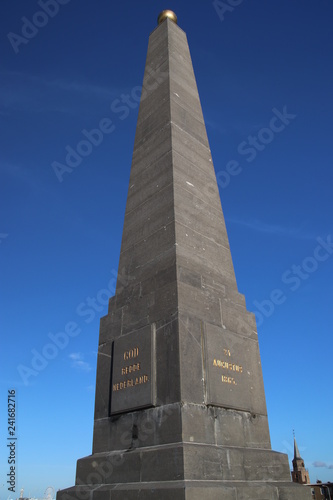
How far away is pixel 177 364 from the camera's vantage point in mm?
5137

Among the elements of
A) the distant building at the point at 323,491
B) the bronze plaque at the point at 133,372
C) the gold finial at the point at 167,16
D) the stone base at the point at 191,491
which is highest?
the gold finial at the point at 167,16

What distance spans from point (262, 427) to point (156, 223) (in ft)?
12.6

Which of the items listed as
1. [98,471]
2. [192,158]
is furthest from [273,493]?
[192,158]

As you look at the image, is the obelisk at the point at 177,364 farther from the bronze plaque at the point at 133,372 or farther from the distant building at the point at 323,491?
the distant building at the point at 323,491

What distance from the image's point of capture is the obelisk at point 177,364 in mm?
4758

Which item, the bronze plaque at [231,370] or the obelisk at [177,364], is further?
the bronze plaque at [231,370]

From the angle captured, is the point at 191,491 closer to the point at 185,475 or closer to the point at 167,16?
the point at 185,475

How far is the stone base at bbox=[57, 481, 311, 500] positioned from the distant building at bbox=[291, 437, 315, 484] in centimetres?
8841

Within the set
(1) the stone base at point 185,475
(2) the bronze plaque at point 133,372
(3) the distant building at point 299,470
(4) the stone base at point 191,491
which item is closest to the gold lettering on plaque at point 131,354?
(2) the bronze plaque at point 133,372

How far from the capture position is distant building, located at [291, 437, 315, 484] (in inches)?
3131

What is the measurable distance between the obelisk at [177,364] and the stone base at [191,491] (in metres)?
0.02

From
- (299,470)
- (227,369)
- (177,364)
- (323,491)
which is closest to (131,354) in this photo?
(177,364)

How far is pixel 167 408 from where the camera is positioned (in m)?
5.02

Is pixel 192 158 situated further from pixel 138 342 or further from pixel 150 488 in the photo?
pixel 150 488
